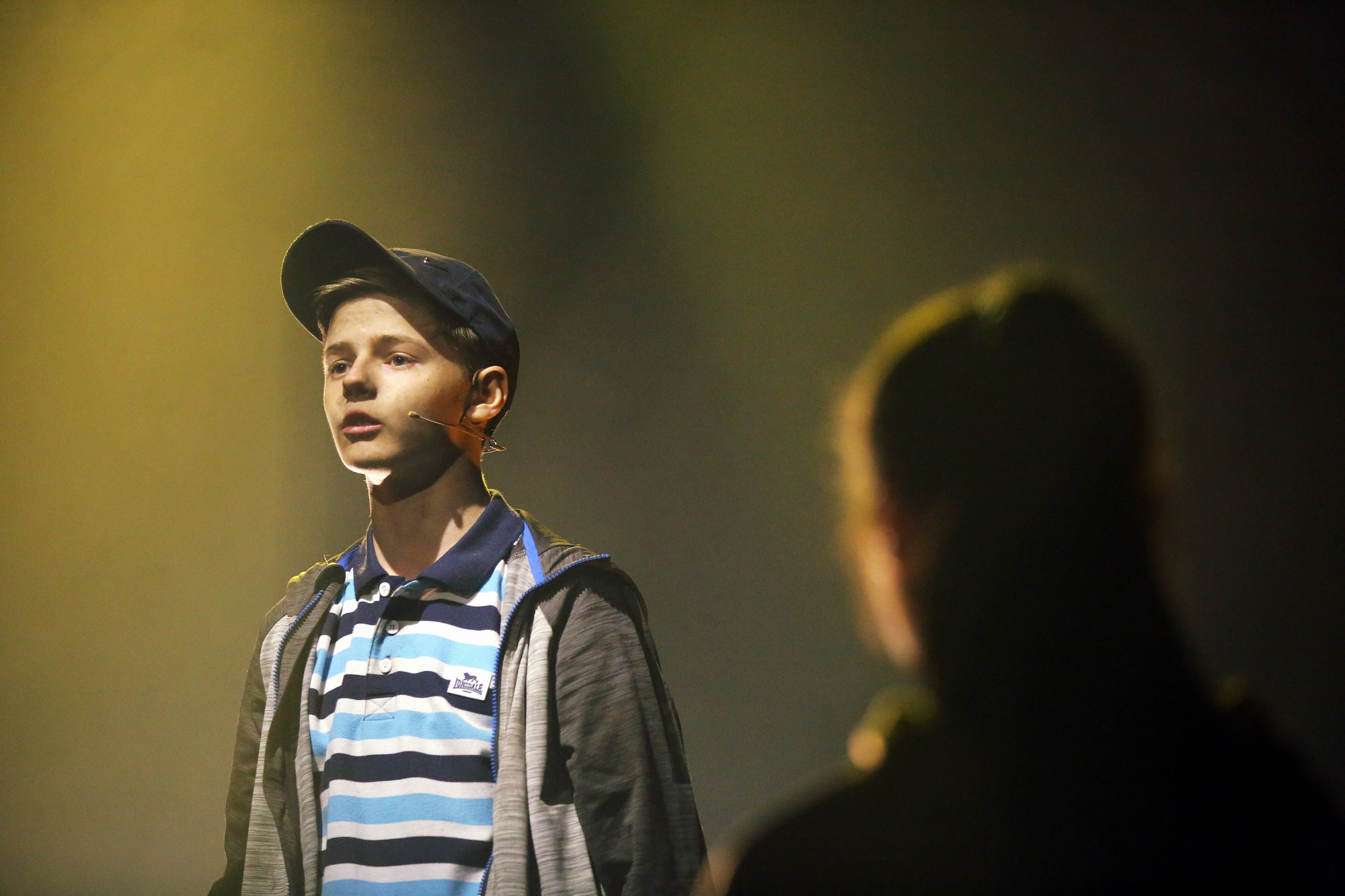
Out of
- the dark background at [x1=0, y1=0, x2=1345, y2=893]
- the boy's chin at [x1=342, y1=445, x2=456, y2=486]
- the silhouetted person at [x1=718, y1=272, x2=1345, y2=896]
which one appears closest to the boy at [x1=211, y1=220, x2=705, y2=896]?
the boy's chin at [x1=342, y1=445, x2=456, y2=486]

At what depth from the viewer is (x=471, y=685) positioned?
113 cm

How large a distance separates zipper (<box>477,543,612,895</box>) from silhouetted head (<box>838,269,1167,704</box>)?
53 centimetres

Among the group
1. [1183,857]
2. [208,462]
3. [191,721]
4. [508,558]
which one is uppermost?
[208,462]

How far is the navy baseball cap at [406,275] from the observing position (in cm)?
126

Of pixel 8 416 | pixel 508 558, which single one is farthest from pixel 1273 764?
pixel 8 416

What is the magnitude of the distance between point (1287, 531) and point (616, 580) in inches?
32.2

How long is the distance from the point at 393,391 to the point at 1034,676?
0.86 metres

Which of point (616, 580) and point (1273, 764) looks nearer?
point (1273, 764)

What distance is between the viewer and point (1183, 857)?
24.4 inches

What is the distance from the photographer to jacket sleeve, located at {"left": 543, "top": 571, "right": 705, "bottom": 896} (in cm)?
104

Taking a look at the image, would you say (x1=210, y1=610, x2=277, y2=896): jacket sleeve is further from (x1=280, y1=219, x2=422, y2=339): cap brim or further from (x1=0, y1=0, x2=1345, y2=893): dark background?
(x1=280, y1=219, x2=422, y2=339): cap brim

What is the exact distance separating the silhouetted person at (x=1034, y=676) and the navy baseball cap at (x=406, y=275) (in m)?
0.70

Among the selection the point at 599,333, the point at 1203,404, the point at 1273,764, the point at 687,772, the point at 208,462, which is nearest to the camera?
the point at 1273,764

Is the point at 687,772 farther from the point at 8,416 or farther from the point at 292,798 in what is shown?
the point at 8,416
